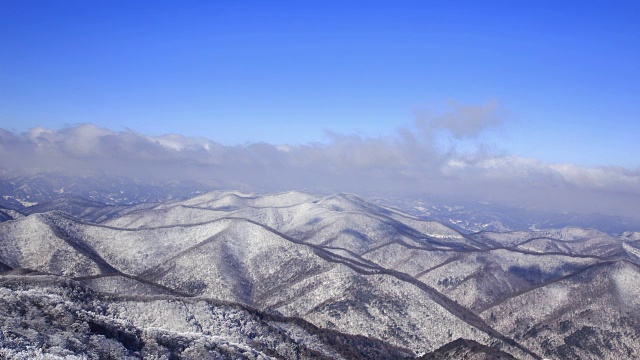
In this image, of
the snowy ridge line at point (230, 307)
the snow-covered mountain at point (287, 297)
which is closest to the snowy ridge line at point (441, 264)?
the snow-covered mountain at point (287, 297)

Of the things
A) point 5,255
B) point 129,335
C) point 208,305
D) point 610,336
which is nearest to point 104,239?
point 5,255

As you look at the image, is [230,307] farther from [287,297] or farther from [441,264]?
[441,264]

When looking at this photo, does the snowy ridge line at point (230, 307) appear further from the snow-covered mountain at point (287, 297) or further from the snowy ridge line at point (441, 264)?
the snowy ridge line at point (441, 264)

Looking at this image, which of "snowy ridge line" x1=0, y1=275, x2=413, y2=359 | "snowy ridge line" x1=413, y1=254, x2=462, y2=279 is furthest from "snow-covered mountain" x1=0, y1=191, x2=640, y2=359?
"snowy ridge line" x1=413, y1=254, x2=462, y2=279

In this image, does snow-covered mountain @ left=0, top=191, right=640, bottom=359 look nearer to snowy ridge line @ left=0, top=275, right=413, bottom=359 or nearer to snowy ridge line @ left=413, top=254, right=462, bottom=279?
snowy ridge line @ left=0, top=275, right=413, bottom=359

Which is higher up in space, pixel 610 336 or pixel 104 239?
pixel 104 239

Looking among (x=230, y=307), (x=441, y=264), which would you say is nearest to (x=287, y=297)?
(x=230, y=307)

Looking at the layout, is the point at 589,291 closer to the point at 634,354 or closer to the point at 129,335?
the point at 634,354

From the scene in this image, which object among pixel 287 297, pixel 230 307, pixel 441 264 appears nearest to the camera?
pixel 230 307
